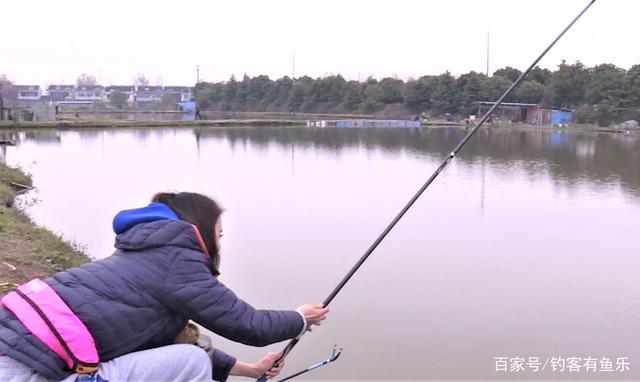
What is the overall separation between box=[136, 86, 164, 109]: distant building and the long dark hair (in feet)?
235

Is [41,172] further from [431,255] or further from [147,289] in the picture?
[147,289]

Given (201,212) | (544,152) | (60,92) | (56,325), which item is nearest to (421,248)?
(201,212)

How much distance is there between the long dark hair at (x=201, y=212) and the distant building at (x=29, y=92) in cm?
7856

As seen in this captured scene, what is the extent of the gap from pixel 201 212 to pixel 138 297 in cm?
26

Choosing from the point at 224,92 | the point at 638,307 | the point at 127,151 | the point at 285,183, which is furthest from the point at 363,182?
the point at 224,92

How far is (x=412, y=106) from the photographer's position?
42750 millimetres

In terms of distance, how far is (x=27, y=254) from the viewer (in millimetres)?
4250

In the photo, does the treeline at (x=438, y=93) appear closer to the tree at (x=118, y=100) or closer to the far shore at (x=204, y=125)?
the far shore at (x=204, y=125)

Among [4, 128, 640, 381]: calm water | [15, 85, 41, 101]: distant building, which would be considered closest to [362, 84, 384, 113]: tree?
[4, 128, 640, 381]: calm water

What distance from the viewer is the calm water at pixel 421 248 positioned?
401 centimetres

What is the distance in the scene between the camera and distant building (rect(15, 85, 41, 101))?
72.8 meters

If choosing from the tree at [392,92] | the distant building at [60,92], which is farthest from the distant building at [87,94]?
the tree at [392,92]

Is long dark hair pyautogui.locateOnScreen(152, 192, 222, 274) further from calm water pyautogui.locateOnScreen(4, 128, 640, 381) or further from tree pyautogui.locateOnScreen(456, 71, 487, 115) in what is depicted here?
tree pyautogui.locateOnScreen(456, 71, 487, 115)

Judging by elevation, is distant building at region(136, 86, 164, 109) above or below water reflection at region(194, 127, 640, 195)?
above
